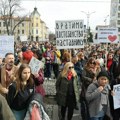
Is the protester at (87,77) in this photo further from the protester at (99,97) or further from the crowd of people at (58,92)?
the protester at (99,97)

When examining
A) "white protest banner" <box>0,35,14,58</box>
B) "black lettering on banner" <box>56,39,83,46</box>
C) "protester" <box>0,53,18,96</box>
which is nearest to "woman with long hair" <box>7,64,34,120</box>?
"protester" <box>0,53,18,96</box>

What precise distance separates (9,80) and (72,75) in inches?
74.4

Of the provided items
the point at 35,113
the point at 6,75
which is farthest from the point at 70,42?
the point at 35,113

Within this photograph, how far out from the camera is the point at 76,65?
10.8 m

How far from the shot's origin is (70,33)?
929cm

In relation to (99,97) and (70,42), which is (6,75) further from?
(70,42)

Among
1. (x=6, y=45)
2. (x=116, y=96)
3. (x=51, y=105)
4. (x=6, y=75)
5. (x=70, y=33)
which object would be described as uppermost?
(x=70, y=33)

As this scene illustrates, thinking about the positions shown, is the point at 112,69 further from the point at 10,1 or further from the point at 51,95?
the point at 10,1

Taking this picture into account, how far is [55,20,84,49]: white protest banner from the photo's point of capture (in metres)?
9.25

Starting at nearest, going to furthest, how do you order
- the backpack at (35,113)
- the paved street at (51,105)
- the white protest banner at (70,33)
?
the backpack at (35,113)
the paved street at (51,105)
the white protest banner at (70,33)

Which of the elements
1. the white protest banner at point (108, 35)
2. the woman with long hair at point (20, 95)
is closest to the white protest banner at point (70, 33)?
the woman with long hair at point (20, 95)

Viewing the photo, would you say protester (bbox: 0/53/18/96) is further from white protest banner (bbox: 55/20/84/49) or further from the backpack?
white protest banner (bbox: 55/20/84/49)

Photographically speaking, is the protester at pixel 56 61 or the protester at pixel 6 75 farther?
the protester at pixel 56 61

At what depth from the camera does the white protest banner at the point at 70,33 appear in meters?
9.25
